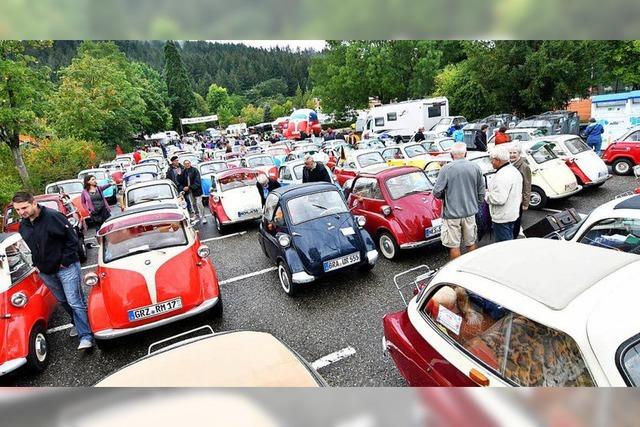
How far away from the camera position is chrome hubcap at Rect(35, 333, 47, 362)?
4518mm

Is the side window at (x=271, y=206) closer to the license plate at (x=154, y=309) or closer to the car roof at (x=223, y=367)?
the license plate at (x=154, y=309)

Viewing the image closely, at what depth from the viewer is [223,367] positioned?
224 cm

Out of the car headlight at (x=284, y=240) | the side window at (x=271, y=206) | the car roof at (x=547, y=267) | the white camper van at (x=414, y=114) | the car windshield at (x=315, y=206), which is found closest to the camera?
the car roof at (x=547, y=267)

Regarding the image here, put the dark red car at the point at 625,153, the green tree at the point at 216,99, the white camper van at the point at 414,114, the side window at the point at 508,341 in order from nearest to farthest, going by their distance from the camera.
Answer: the side window at the point at 508,341 < the dark red car at the point at 625,153 < the white camper van at the point at 414,114 < the green tree at the point at 216,99

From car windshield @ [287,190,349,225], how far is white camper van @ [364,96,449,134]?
22452 millimetres

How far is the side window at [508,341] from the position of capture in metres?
2.06

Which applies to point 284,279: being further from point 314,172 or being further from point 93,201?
point 93,201

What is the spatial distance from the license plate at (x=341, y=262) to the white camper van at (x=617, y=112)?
12.8m

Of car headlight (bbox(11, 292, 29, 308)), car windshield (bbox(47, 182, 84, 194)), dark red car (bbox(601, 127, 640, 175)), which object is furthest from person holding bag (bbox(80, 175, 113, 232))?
dark red car (bbox(601, 127, 640, 175))

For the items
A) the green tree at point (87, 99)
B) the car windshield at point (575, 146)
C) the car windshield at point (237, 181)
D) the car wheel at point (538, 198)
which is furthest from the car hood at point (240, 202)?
the green tree at point (87, 99)

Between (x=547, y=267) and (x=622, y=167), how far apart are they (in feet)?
35.8

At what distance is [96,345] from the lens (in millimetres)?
4945

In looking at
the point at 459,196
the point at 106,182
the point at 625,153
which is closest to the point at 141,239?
the point at 459,196
